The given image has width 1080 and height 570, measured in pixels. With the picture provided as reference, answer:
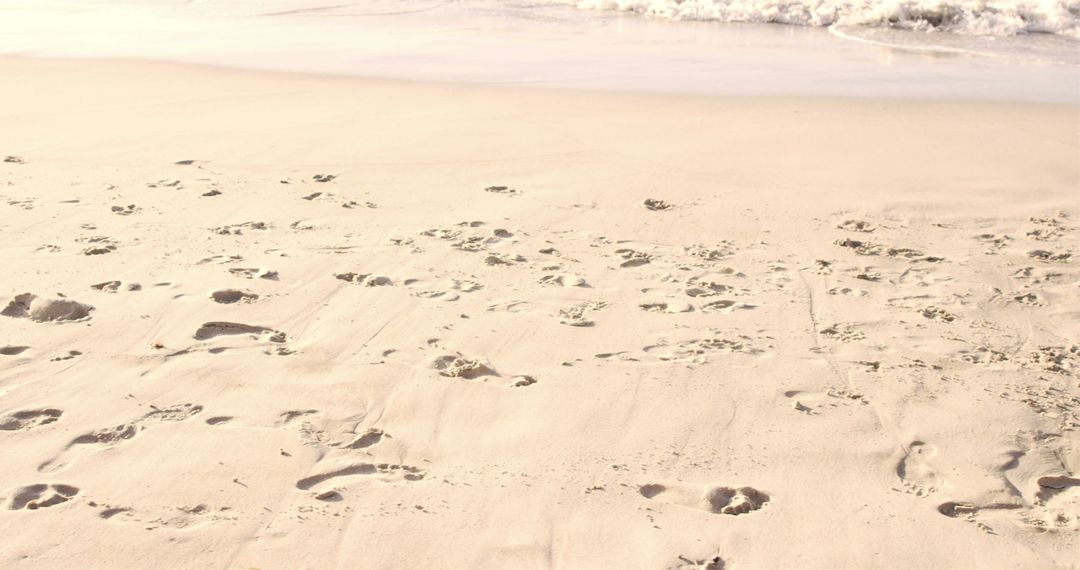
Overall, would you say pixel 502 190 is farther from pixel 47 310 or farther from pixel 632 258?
pixel 47 310

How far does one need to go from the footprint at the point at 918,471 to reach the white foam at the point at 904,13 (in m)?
10.0

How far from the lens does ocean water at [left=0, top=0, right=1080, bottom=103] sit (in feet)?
28.0

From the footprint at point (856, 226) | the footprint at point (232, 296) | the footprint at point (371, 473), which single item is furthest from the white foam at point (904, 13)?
the footprint at point (371, 473)

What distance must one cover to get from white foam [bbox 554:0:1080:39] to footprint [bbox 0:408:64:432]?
11.0m

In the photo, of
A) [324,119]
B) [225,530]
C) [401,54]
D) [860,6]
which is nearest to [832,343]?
[225,530]

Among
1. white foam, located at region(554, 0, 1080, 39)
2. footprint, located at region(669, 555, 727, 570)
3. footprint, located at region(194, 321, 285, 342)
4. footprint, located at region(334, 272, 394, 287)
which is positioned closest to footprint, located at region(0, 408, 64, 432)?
footprint, located at region(194, 321, 285, 342)

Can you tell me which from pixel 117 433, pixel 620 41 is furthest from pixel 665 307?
pixel 620 41

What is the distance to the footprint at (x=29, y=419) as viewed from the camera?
3.01 m

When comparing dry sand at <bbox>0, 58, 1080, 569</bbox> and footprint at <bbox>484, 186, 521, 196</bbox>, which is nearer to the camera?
dry sand at <bbox>0, 58, 1080, 569</bbox>

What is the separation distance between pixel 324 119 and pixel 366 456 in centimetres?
438

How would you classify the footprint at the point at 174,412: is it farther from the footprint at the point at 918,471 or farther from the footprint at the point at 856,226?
the footprint at the point at 856,226

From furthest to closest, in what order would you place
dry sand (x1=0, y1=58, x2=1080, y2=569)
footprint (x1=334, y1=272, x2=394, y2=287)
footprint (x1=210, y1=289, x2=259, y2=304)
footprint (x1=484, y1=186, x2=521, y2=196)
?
footprint (x1=484, y1=186, x2=521, y2=196) → footprint (x1=334, y1=272, x2=394, y2=287) → footprint (x1=210, y1=289, x2=259, y2=304) → dry sand (x1=0, y1=58, x2=1080, y2=569)

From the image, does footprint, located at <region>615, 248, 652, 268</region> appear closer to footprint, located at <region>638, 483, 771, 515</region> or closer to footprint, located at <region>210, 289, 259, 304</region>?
footprint, located at <region>210, 289, 259, 304</region>

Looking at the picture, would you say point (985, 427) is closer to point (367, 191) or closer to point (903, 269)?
point (903, 269)
